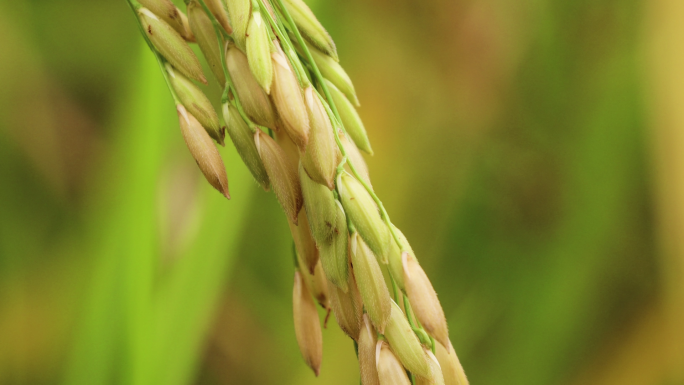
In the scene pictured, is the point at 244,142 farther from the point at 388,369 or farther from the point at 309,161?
the point at 388,369

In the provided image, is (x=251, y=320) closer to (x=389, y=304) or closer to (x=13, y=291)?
(x=13, y=291)

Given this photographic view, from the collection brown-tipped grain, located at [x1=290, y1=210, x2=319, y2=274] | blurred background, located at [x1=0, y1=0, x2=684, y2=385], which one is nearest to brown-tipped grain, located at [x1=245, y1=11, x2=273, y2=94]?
brown-tipped grain, located at [x1=290, y1=210, x2=319, y2=274]

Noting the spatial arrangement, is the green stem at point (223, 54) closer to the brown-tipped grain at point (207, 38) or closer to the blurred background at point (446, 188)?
the brown-tipped grain at point (207, 38)

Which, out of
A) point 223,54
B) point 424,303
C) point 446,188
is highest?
point 223,54

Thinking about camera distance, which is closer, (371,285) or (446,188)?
(371,285)

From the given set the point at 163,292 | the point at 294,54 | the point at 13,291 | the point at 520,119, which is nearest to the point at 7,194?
the point at 13,291

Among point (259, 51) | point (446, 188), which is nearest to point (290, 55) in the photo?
point (259, 51)
